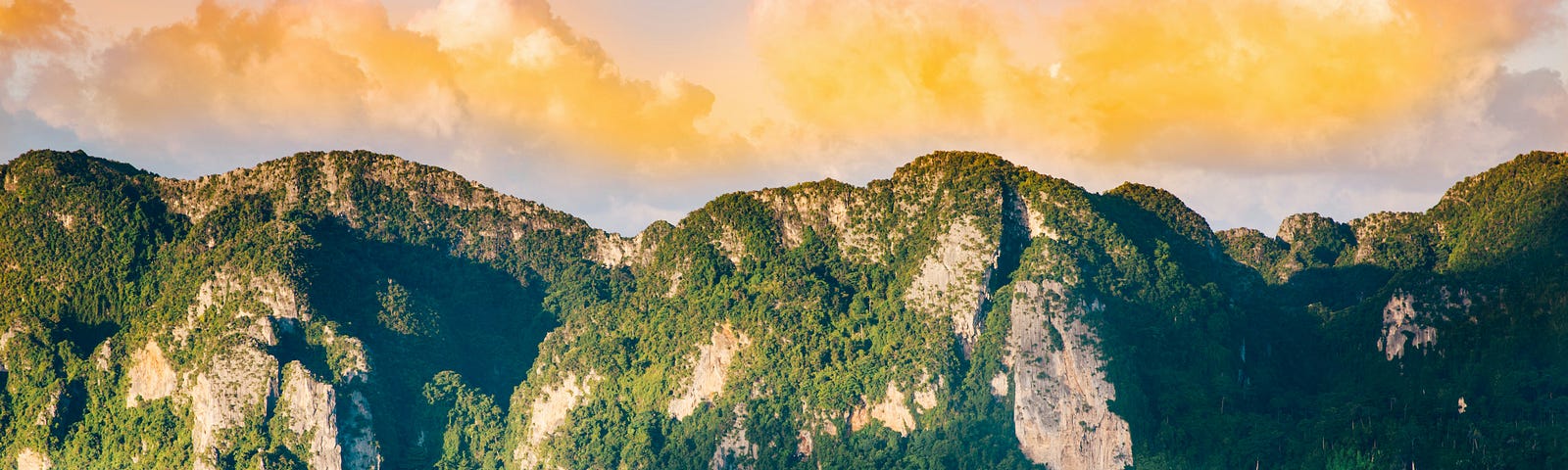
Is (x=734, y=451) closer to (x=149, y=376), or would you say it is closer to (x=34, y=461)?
(x=149, y=376)

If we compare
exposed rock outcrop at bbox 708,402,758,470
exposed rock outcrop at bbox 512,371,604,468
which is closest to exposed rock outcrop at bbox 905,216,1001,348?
exposed rock outcrop at bbox 708,402,758,470

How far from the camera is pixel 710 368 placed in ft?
449

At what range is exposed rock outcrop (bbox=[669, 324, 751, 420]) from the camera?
136 m

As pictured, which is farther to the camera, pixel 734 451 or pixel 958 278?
pixel 958 278

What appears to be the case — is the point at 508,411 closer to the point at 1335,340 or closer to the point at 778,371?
the point at 778,371

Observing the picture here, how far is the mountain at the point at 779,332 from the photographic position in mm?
128250

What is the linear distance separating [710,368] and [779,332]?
4297mm

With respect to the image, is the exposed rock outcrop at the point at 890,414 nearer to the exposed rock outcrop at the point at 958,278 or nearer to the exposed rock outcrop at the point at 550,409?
the exposed rock outcrop at the point at 958,278

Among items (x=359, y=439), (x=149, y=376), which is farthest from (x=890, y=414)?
(x=149, y=376)

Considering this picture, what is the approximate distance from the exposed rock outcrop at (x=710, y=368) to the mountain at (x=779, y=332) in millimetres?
166

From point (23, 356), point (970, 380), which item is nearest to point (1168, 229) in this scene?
point (970, 380)

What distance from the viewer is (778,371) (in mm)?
135125

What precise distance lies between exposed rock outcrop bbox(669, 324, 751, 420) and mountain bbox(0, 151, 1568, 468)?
17cm

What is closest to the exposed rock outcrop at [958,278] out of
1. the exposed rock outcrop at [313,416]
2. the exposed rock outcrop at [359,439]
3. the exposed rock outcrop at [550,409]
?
the exposed rock outcrop at [550,409]
